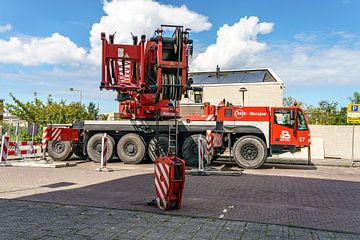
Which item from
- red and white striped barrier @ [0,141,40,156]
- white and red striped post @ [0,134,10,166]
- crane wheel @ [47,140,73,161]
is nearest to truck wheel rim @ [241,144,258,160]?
crane wheel @ [47,140,73,161]

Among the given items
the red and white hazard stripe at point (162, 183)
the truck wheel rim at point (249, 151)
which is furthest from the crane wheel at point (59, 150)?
the red and white hazard stripe at point (162, 183)

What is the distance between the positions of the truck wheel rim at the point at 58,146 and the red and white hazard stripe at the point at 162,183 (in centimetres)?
1070

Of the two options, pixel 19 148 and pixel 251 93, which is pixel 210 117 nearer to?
pixel 19 148

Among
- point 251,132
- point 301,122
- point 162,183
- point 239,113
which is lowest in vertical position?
point 162,183

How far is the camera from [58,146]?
16.4 meters

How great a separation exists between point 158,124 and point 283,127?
510cm

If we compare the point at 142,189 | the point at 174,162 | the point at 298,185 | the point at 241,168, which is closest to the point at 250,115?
the point at 241,168

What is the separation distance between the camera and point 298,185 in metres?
10.2

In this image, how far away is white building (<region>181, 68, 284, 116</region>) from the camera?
2577 cm

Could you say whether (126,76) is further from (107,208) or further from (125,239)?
(125,239)

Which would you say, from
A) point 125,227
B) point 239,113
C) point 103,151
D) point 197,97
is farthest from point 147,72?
point 197,97

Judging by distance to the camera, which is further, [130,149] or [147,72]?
[130,149]

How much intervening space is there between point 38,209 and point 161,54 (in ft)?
21.4

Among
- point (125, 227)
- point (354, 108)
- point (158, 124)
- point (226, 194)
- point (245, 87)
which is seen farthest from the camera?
point (245, 87)
